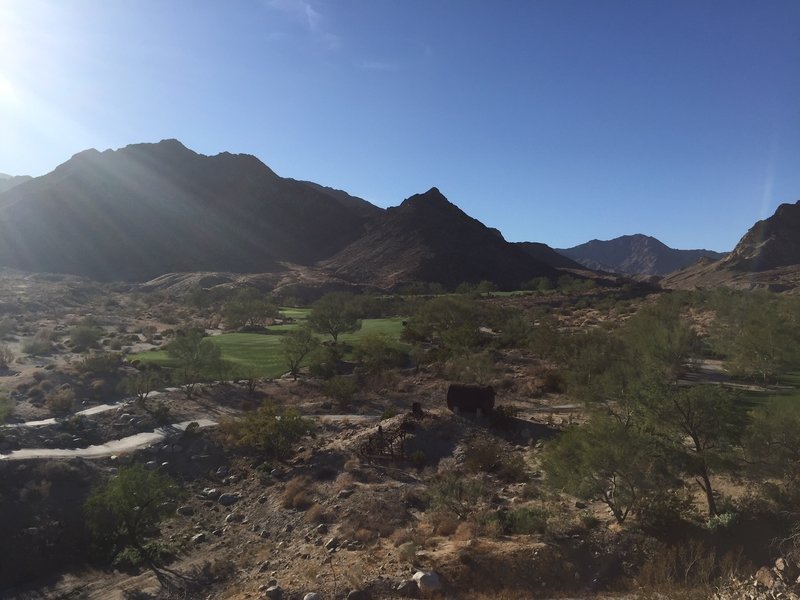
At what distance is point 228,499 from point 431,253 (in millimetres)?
118446

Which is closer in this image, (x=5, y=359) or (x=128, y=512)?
(x=128, y=512)

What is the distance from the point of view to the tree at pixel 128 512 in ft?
59.9

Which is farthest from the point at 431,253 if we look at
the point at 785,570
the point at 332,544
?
the point at 785,570

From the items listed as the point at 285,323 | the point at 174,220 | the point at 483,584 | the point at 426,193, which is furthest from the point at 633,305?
the point at 174,220

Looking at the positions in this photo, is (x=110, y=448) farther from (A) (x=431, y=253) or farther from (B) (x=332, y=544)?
(A) (x=431, y=253)

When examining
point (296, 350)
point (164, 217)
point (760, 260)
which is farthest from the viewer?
point (164, 217)

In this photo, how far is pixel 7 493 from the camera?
837 inches

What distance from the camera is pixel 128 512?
18.3 meters

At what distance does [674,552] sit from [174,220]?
537 ft

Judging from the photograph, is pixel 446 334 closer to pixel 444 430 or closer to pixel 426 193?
pixel 444 430

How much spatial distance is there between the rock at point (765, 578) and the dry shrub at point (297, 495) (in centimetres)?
1393

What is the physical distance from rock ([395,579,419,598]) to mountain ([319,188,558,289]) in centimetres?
10913

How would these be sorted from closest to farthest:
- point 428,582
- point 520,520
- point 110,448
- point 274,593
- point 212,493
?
point 428,582 → point 274,593 → point 520,520 → point 212,493 → point 110,448

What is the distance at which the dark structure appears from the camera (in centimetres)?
2689
